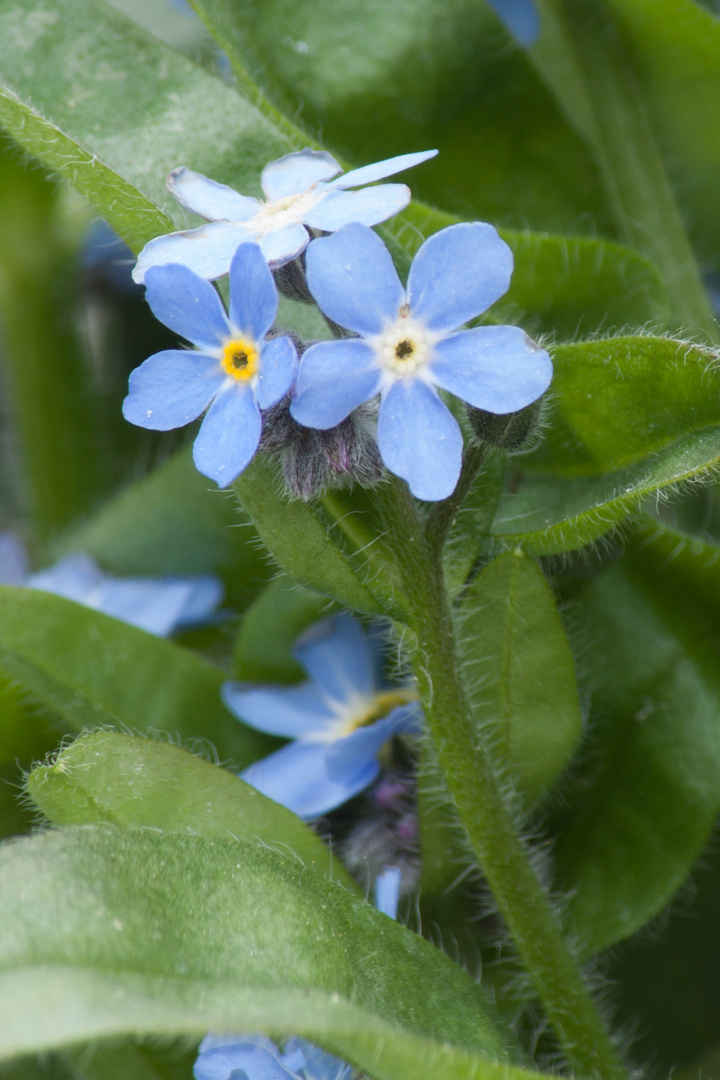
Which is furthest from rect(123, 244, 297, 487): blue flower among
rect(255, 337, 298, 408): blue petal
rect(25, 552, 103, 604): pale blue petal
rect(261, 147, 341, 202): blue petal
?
rect(25, 552, 103, 604): pale blue petal

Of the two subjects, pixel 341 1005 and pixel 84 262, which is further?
pixel 84 262

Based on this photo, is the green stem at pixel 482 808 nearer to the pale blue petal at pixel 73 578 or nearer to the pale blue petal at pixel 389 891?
the pale blue petal at pixel 389 891

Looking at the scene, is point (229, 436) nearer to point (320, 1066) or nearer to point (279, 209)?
point (279, 209)

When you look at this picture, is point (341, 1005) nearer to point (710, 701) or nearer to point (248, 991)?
point (248, 991)

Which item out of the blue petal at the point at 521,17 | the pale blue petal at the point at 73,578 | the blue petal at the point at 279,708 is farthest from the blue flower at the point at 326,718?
the blue petal at the point at 521,17

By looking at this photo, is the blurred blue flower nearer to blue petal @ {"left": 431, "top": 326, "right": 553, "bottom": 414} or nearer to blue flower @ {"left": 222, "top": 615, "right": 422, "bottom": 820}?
blue flower @ {"left": 222, "top": 615, "right": 422, "bottom": 820}

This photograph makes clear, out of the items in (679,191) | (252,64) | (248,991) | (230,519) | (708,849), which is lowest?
(708,849)

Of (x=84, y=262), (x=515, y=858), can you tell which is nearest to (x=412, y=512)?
(x=515, y=858)
